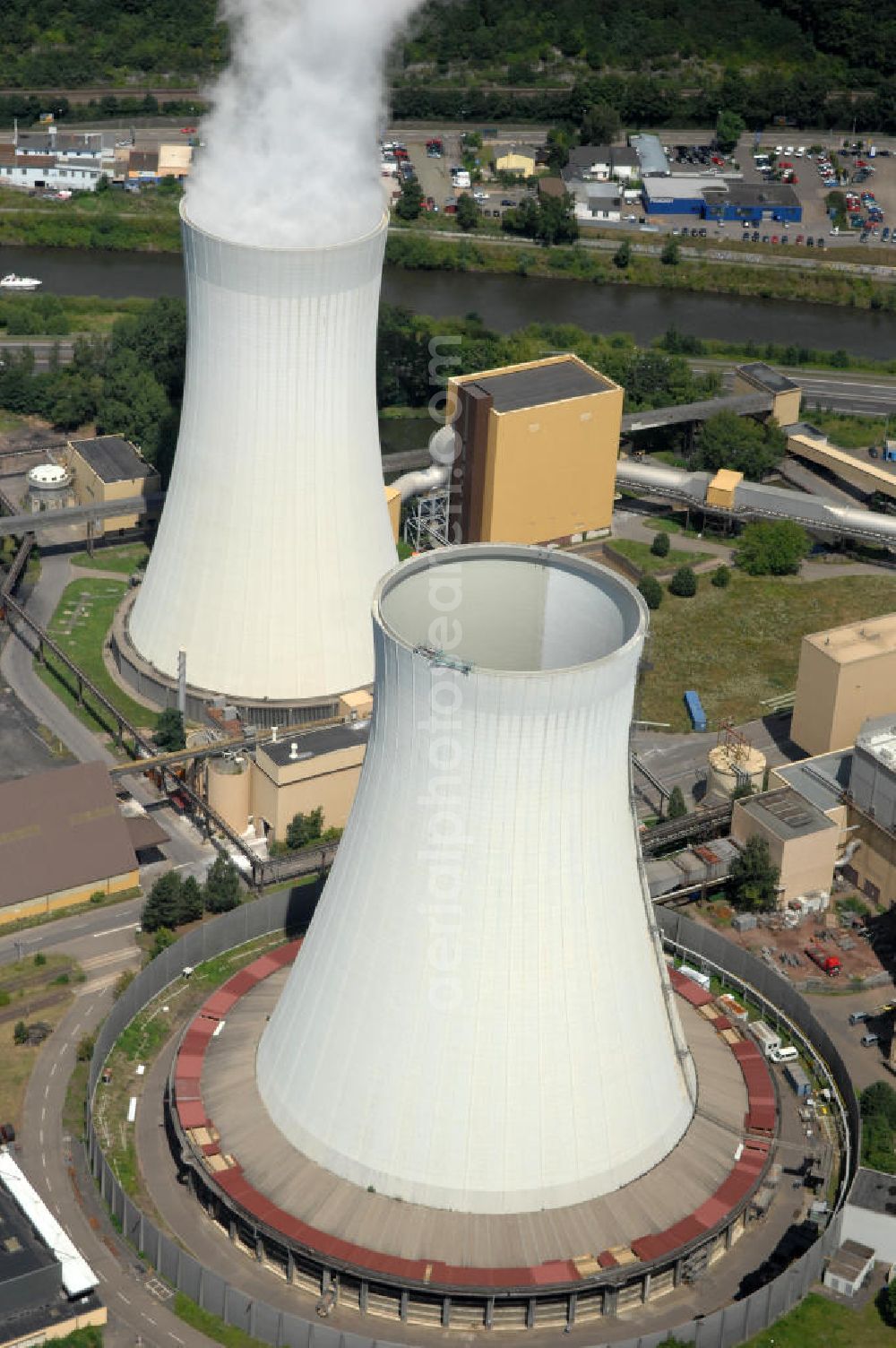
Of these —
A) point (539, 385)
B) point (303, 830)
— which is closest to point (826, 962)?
point (303, 830)

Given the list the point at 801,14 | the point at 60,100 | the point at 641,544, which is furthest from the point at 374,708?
the point at 801,14

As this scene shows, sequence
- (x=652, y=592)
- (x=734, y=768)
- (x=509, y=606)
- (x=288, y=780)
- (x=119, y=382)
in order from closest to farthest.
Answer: (x=509, y=606), (x=288, y=780), (x=734, y=768), (x=652, y=592), (x=119, y=382)

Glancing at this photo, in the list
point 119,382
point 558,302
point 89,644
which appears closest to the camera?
point 89,644

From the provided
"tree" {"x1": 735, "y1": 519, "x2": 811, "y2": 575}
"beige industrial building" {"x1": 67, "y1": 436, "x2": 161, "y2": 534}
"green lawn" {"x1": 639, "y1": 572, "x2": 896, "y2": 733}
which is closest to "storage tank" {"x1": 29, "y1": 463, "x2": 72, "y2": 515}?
"beige industrial building" {"x1": 67, "y1": 436, "x2": 161, "y2": 534}

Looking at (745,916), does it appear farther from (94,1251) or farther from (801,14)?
(801,14)

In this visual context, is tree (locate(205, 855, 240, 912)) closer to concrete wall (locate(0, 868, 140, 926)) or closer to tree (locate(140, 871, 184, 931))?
tree (locate(140, 871, 184, 931))

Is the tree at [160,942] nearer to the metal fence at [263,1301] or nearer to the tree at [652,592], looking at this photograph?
the metal fence at [263,1301]

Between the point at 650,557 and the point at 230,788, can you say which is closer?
the point at 230,788

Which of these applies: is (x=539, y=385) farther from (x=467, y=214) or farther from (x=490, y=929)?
(x=490, y=929)
